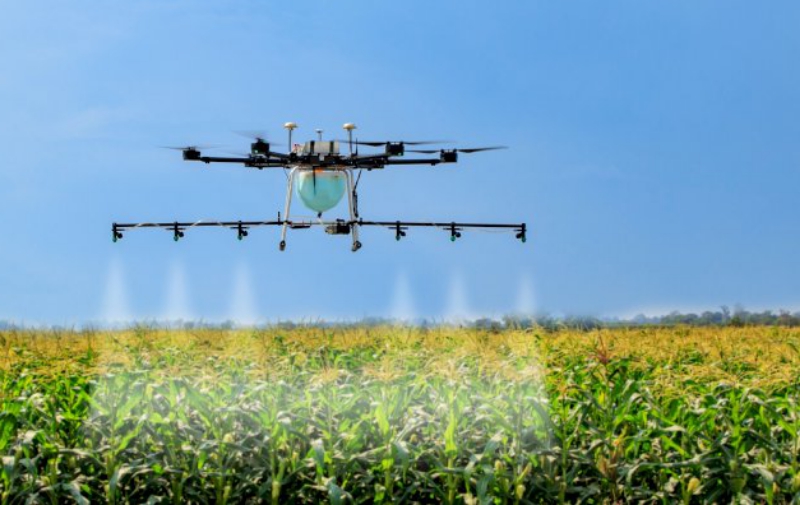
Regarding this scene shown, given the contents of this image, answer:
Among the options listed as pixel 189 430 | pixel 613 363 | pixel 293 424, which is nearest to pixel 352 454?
pixel 293 424

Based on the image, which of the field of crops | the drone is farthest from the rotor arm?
the field of crops

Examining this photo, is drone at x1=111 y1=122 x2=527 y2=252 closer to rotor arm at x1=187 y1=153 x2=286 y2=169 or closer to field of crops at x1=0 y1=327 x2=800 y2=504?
rotor arm at x1=187 y1=153 x2=286 y2=169

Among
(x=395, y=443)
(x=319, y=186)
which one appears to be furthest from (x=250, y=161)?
(x=395, y=443)

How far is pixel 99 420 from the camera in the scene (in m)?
8.18

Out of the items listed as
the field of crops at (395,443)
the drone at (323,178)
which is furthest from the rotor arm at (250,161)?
the field of crops at (395,443)

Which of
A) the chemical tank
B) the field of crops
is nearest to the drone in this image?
the chemical tank

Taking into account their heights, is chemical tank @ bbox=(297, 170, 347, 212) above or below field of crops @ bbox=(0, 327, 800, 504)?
above

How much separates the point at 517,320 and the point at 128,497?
6.68m

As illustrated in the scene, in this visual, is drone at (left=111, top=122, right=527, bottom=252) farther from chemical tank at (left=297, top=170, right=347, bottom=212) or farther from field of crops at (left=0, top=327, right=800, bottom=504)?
field of crops at (left=0, top=327, right=800, bottom=504)

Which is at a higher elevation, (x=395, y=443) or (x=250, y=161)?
(x=250, y=161)

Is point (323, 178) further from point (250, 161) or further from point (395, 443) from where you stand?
point (395, 443)

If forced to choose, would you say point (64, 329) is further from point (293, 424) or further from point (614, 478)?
point (614, 478)

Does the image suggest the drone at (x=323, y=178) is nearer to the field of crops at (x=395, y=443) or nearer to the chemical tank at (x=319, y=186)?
the chemical tank at (x=319, y=186)

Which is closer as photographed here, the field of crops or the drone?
the field of crops
